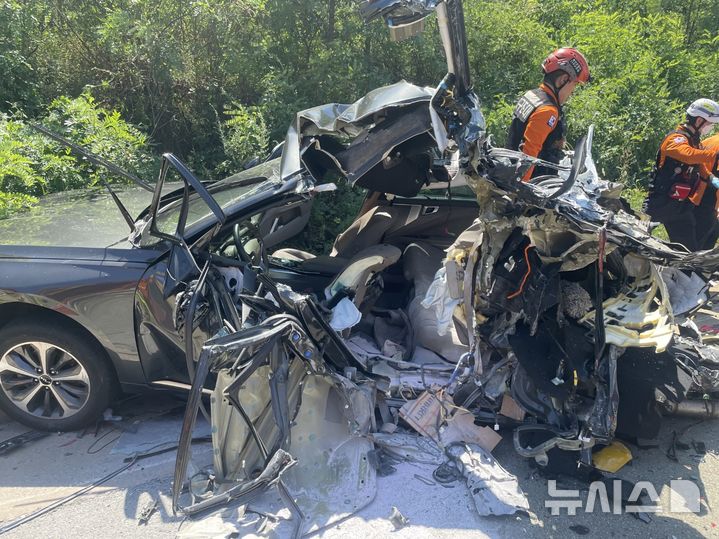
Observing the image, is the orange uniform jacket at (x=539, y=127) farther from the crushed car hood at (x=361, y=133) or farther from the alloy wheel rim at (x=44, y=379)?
the alloy wheel rim at (x=44, y=379)

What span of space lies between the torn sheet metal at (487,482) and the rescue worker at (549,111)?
2.21 metres

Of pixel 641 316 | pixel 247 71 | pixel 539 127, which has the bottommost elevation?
pixel 641 316

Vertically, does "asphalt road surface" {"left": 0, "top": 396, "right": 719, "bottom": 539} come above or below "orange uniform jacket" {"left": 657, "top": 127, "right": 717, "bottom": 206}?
below

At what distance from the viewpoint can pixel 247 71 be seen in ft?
24.6

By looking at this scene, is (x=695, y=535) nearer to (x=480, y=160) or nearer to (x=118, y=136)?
(x=480, y=160)

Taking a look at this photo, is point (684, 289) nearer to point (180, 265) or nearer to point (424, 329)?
point (424, 329)

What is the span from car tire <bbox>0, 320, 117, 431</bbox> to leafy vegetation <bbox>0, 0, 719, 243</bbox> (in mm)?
3418

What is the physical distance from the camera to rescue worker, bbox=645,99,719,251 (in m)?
4.64

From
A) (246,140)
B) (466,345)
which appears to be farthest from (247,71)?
(466,345)

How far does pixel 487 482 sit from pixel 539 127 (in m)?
2.56

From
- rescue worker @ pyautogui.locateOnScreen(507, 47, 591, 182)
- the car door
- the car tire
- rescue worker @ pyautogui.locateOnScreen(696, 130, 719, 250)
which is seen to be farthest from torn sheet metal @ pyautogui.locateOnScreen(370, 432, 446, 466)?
rescue worker @ pyautogui.locateOnScreen(696, 130, 719, 250)

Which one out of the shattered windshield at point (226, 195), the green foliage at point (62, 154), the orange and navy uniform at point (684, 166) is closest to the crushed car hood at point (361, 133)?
the shattered windshield at point (226, 195)

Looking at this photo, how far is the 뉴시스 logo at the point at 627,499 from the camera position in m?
2.77

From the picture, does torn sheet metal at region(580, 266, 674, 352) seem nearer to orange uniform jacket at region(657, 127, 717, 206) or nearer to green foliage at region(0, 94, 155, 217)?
orange uniform jacket at region(657, 127, 717, 206)
